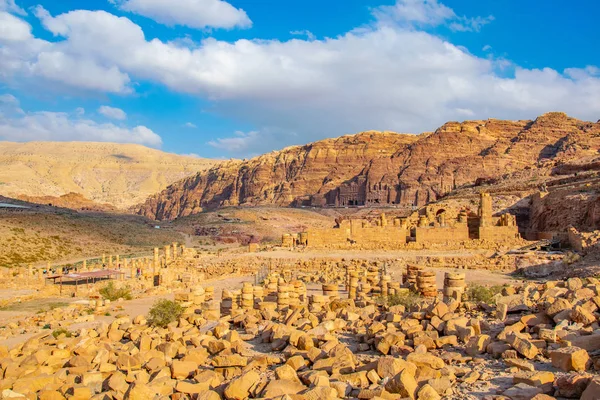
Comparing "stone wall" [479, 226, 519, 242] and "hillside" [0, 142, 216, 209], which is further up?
"hillside" [0, 142, 216, 209]

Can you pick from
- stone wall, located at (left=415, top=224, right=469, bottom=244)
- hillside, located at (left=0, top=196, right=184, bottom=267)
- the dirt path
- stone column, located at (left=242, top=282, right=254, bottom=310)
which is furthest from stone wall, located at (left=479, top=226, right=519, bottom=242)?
hillside, located at (left=0, top=196, right=184, bottom=267)

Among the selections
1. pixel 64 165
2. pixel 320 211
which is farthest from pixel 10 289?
pixel 64 165

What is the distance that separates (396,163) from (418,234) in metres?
59.7

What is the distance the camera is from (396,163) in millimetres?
87375

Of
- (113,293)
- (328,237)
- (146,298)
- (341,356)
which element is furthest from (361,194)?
(341,356)

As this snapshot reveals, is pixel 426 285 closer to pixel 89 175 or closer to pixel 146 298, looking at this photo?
pixel 146 298

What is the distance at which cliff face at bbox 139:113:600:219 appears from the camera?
7506cm

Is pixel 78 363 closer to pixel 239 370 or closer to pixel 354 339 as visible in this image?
pixel 239 370

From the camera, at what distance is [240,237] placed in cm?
5384

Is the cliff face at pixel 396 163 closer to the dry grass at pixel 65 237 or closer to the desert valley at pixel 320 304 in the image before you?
the desert valley at pixel 320 304

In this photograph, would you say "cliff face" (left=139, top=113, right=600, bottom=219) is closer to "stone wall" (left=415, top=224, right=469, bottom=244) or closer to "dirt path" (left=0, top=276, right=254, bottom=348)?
"stone wall" (left=415, top=224, right=469, bottom=244)

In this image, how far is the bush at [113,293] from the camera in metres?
18.6

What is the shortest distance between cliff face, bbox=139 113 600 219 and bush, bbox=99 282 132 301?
52561 mm

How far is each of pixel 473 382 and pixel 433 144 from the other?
8237 cm
